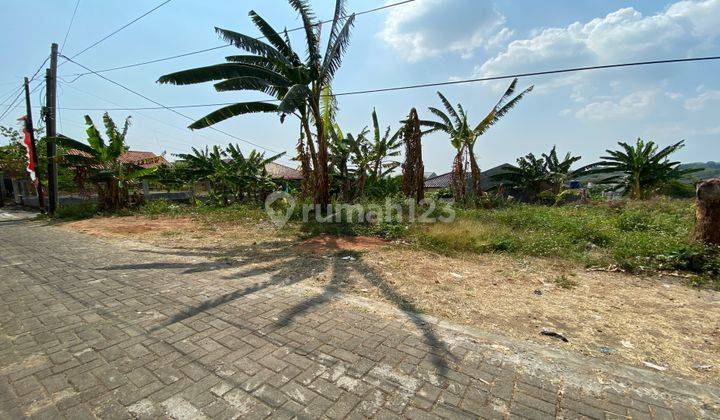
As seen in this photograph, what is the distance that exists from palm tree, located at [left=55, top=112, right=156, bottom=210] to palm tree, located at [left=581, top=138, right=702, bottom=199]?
23.6 m

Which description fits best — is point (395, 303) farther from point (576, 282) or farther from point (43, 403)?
point (43, 403)

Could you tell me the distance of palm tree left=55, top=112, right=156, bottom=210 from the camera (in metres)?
13.4

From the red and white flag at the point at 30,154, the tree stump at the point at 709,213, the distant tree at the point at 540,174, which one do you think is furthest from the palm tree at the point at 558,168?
the red and white flag at the point at 30,154

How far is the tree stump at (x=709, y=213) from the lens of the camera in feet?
17.3

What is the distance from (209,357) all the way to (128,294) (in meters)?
2.27

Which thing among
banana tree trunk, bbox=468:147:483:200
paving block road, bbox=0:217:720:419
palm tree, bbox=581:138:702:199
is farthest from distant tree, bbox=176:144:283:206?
palm tree, bbox=581:138:702:199

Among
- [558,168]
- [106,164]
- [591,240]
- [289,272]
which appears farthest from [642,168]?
[106,164]

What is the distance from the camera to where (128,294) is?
417cm

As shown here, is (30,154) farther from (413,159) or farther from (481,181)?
(481,181)

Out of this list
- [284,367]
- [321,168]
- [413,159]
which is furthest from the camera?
[413,159]

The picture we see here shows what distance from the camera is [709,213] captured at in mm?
5355

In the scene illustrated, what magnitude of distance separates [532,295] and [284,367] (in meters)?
3.13

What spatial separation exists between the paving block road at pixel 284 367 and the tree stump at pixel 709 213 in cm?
453

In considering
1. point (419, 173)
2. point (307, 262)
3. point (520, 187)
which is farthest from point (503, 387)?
point (520, 187)
